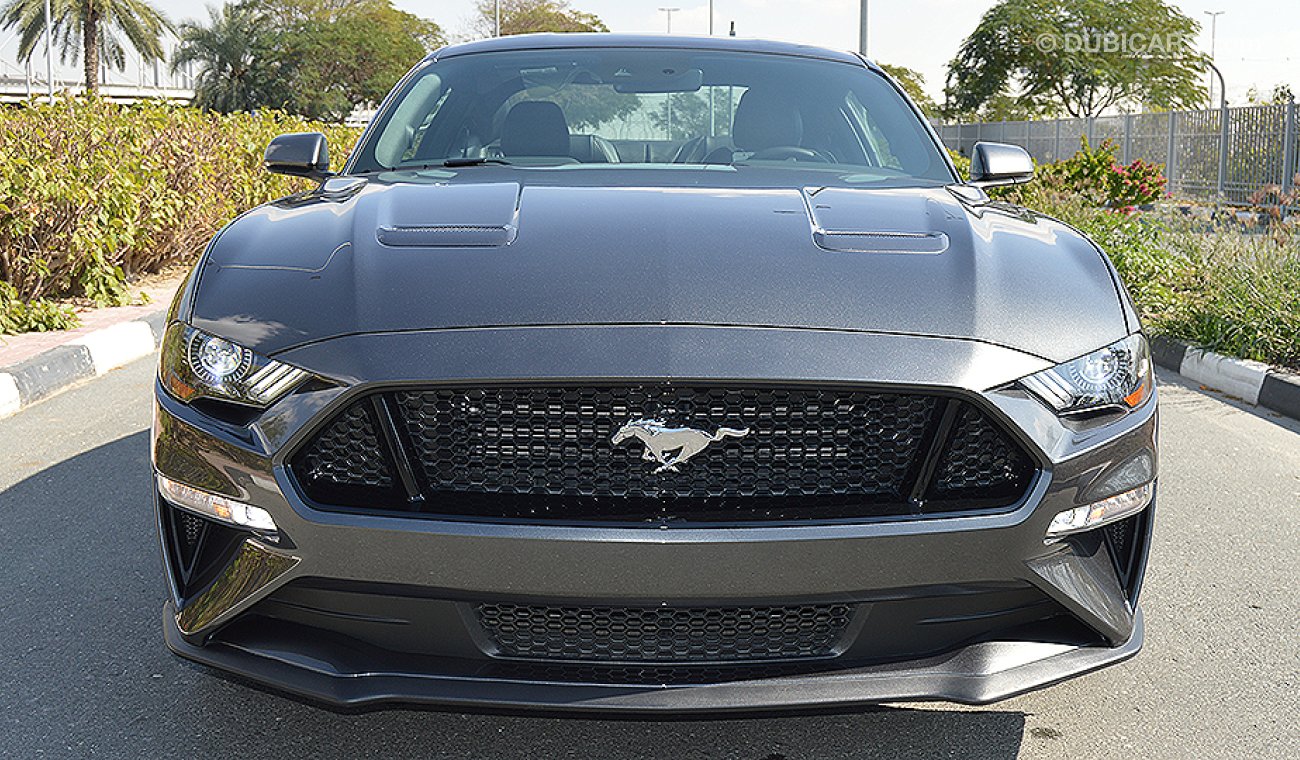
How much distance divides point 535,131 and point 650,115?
18.7 inches

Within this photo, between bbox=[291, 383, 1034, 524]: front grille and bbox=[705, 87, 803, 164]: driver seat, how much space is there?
174cm

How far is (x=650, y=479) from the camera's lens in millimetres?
2225

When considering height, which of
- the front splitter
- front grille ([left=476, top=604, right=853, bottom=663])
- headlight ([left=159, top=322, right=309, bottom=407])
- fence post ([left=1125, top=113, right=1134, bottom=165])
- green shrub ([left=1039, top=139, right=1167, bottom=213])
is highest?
fence post ([left=1125, top=113, right=1134, bottom=165])

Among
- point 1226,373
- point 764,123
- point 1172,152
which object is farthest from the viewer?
point 1172,152

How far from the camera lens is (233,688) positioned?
114 inches

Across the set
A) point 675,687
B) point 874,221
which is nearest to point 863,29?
point 874,221

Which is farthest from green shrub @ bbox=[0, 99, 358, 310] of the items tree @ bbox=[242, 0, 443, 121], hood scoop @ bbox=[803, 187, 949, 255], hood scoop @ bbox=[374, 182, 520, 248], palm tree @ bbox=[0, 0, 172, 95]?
tree @ bbox=[242, 0, 443, 121]

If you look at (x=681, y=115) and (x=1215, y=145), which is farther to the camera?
(x=1215, y=145)

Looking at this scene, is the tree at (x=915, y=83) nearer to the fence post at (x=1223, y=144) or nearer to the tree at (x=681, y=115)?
the fence post at (x=1223, y=144)

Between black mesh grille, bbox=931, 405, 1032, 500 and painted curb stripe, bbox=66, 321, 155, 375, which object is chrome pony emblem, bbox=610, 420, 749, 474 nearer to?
black mesh grille, bbox=931, 405, 1032, 500

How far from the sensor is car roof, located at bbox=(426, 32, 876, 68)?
4258 mm

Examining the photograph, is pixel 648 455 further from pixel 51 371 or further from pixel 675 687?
pixel 51 371

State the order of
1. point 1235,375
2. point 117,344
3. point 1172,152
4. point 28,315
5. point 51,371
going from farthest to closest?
point 1172,152
point 28,315
point 117,344
point 1235,375
point 51,371

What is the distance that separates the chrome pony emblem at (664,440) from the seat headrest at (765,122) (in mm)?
1838
